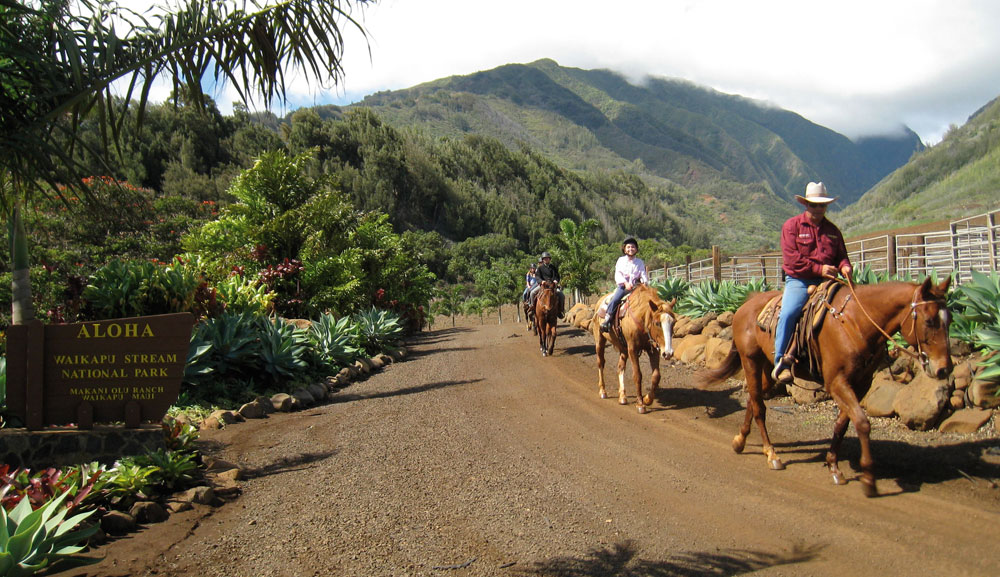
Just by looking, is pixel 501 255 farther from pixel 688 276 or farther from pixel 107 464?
pixel 107 464

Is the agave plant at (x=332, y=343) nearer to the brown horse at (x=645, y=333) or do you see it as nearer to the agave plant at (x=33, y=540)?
the brown horse at (x=645, y=333)

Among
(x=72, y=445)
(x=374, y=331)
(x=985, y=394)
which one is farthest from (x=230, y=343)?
(x=985, y=394)

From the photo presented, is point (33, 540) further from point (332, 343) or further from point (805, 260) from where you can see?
point (332, 343)

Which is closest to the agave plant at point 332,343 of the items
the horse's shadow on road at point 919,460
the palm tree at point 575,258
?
the horse's shadow on road at point 919,460

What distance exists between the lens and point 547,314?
15258 mm

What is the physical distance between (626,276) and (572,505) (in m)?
5.47

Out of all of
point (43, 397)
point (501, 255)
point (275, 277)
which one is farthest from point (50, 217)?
point (501, 255)

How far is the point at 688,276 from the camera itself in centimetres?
2112

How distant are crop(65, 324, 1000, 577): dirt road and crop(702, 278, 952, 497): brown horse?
333 millimetres

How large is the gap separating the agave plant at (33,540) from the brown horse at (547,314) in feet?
38.7

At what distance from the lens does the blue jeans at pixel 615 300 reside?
9867 millimetres

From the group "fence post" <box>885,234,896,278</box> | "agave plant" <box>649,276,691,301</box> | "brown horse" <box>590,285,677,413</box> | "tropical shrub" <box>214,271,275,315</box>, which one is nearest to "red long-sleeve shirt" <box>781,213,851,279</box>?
"brown horse" <box>590,285,677,413</box>

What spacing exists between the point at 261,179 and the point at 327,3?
11623 mm

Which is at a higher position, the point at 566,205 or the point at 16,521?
the point at 566,205
